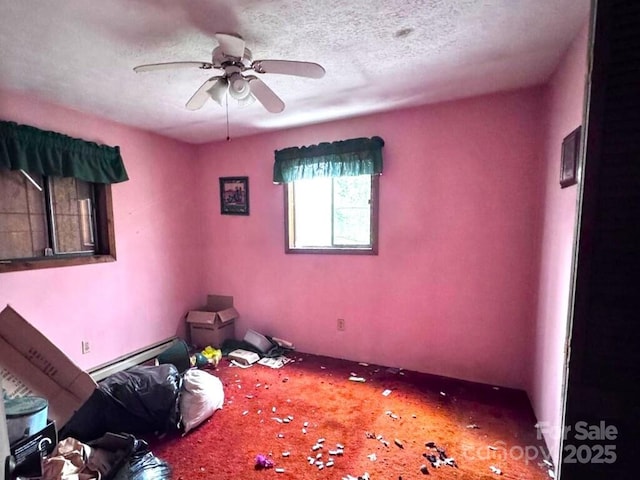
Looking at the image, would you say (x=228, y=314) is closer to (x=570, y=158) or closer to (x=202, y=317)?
(x=202, y=317)

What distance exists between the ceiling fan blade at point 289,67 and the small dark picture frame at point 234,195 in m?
1.93

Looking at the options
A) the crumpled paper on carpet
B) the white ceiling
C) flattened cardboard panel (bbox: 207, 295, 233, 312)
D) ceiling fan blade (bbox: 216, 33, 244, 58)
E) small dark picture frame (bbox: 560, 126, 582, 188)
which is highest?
the white ceiling

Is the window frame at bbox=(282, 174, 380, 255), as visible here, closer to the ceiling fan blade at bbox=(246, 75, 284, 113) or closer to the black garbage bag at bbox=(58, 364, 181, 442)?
the ceiling fan blade at bbox=(246, 75, 284, 113)

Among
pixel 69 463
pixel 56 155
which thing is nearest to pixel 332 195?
pixel 56 155

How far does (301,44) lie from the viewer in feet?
5.55

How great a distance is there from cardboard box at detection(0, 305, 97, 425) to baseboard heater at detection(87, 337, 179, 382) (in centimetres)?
107

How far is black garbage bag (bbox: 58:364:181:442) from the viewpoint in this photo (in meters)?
1.81

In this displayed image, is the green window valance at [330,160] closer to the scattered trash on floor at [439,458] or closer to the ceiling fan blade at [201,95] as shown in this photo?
the ceiling fan blade at [201,95]

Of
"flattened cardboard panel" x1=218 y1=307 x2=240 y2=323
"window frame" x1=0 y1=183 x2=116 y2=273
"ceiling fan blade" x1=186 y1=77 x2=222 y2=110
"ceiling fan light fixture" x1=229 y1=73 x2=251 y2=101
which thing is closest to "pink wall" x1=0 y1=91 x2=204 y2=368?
"window frame" x1=0 y1=183 x2=116 y2=273

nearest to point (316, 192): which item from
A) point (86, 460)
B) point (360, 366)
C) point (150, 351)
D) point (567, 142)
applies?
point (360, 366)

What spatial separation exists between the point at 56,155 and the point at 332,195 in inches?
91.0

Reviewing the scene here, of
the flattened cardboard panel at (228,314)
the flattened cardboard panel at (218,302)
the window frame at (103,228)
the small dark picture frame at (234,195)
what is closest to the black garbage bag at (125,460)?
the window frame at (103,228)

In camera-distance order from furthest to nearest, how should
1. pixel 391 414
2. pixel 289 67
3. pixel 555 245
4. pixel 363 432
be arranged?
1. pixel 391 414
2. pixel 363 432
3. pixel 555 245
4. pixel 289 67

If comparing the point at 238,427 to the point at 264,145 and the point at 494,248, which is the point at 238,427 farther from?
the point at 264,145
